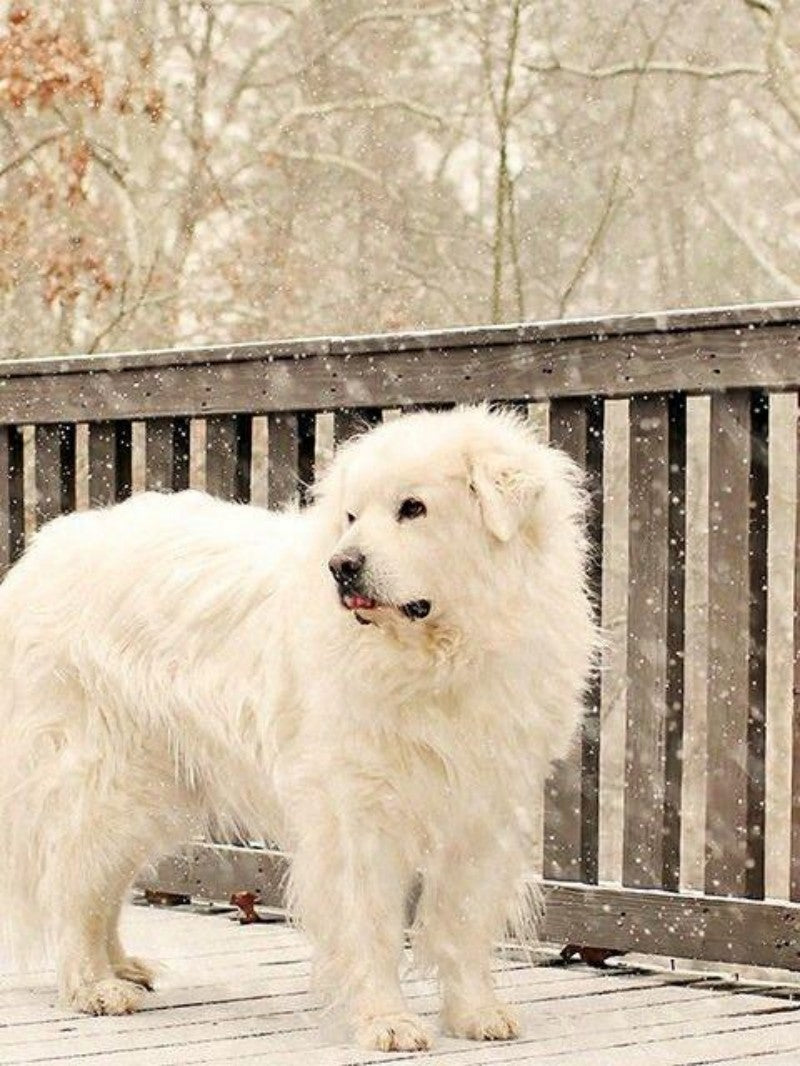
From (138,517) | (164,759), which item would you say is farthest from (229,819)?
(138,517)

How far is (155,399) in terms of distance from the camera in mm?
4742

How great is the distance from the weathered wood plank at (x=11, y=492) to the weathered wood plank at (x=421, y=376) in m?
0.10

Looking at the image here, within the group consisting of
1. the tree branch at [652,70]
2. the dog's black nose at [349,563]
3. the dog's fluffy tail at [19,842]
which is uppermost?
the tree branch at [652,70]

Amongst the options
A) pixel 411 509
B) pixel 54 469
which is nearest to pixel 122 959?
pixel 411 509

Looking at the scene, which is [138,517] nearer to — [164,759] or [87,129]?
[164,759]

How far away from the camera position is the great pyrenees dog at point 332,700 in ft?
10.0

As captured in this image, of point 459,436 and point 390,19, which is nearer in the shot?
point 459,436

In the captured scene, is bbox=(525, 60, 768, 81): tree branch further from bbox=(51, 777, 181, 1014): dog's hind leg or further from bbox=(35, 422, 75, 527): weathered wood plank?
bbox=(51, 777, 181, 1014): dog's hind leg

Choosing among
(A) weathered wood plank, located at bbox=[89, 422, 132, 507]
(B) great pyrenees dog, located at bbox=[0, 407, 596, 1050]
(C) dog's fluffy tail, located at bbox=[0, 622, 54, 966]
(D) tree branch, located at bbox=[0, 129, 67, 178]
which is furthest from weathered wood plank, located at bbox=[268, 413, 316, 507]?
(D) tree branch, located at bbox=[0, 129, 67, 178]

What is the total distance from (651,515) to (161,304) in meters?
9.01

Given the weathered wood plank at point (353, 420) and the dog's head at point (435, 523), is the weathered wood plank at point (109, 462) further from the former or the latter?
the dog's head at point (435, 523)

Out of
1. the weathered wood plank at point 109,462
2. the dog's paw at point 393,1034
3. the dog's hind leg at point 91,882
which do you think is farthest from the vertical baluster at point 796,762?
the weathered wood plank at point 109,462

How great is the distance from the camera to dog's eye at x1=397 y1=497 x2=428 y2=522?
3.02m

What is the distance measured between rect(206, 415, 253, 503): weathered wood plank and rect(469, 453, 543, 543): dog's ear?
1643 mm
